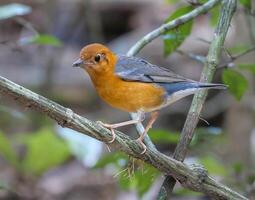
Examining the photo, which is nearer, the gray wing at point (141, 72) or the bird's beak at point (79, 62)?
the bird's beak at point (79, 62)

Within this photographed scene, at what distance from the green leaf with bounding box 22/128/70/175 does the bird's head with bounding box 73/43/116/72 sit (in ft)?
7.37

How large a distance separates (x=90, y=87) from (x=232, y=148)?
11.0ft

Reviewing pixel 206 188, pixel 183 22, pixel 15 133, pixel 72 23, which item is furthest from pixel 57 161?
pixel 72 23

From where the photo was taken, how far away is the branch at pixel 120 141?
251cm

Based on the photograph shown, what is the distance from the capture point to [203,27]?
936cm

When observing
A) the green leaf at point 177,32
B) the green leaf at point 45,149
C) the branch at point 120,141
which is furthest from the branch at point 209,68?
the green leaf at point 45,149

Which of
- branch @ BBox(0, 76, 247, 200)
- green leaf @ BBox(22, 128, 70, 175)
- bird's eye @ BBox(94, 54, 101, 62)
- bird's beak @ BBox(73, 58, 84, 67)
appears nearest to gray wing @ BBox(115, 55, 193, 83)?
bird's eye @ BBox(94, 54, 101, 62)

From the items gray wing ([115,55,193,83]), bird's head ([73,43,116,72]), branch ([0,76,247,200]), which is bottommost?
branch ([0,76,247,200])

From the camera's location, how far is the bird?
3520mm

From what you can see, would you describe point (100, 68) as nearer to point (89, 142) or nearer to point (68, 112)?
point (68, 112)

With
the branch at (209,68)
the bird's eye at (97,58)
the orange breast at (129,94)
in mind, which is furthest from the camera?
the bird's eye at (97,58)

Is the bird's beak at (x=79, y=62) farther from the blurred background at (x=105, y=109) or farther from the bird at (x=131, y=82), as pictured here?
the blurred background at (x=105, y=109)

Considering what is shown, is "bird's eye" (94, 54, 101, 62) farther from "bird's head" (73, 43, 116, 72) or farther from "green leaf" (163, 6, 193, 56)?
"green leaf" (163, 6, 193, 56)

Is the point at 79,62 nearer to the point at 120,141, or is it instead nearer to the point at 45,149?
the point at 120,141
